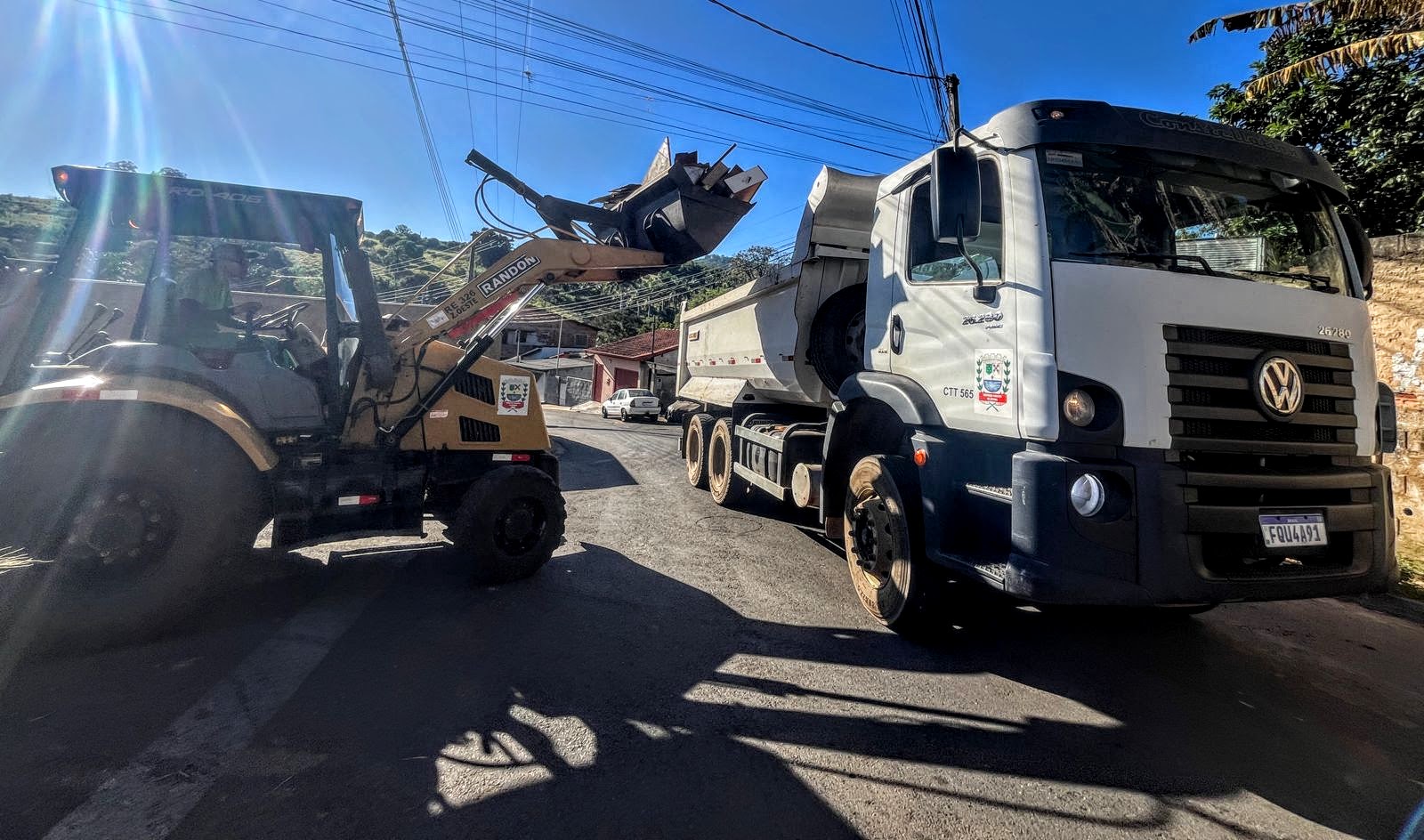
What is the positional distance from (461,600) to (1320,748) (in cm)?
490

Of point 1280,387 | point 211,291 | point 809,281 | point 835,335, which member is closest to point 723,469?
point 835,335

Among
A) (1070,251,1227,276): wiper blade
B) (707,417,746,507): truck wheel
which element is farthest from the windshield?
(707,417,746,507): truck wheel

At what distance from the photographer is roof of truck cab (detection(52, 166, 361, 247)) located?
13.0 feet

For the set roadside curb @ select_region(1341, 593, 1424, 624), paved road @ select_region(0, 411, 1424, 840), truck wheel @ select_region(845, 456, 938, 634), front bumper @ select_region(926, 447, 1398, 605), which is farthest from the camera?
roadside curb @ select_region(1341, 593, 1424, 624)

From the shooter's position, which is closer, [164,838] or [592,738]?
[164,838]

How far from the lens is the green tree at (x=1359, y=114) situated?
9406mm

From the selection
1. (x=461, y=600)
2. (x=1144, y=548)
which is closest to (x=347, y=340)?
(x=461, y=600)

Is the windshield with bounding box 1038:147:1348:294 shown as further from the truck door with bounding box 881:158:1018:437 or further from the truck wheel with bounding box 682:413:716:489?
the truck wheel with bounding box 682:413:716:489

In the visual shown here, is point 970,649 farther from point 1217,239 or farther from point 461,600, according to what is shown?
point 461,600

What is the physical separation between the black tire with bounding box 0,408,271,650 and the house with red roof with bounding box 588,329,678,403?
94.2ft

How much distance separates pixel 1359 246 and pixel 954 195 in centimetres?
260

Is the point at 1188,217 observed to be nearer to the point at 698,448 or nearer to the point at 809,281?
the point at 809,281

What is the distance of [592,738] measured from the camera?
288 centimetres

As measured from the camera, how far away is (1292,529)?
120 inches
